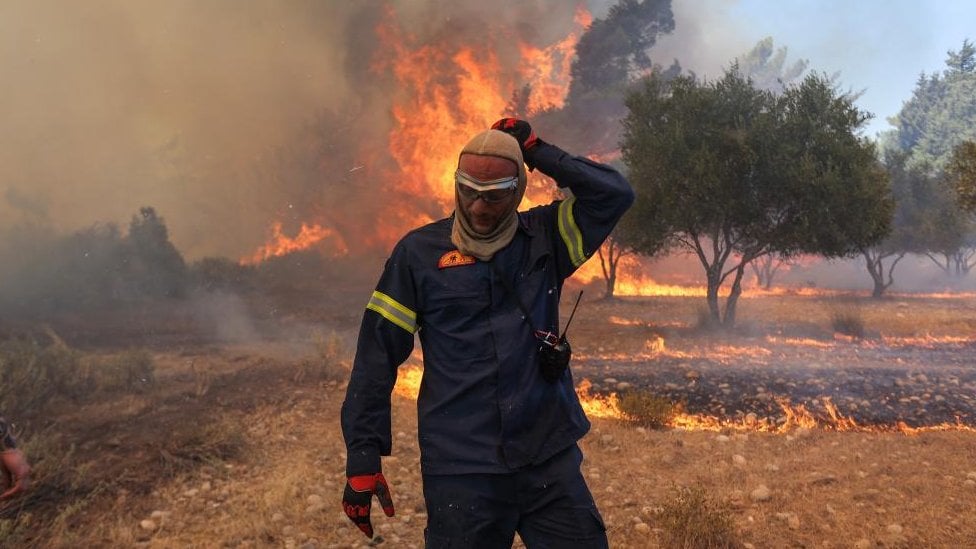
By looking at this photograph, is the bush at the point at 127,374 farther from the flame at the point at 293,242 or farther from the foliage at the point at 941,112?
the foliage at the point at 941,112

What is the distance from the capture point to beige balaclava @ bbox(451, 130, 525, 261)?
2.71 metres

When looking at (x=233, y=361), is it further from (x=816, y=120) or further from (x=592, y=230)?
(x=816, y=120)

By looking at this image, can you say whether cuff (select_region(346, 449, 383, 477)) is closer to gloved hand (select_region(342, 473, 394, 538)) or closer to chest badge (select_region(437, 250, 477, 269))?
gloved hand (select_region(342, 473, 394, 538))

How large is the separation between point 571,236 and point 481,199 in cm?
47

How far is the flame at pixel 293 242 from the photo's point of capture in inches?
977

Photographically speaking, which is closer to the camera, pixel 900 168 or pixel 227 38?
pixel 227 38

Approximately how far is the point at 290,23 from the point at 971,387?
2642 centimetres

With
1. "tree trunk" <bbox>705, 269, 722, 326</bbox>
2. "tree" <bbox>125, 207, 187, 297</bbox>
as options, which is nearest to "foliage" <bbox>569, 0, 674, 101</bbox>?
"tree trunk" <bbox>705, 269, 722, 326</bbox>

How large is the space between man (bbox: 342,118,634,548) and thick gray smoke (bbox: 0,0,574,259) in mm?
20727

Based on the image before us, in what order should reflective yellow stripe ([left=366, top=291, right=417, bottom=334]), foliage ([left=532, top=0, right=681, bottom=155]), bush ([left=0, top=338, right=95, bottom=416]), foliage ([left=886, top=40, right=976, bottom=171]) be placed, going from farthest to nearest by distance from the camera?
foliage ([left=886, top=40, right=976, bottom=171]) → foliage ([left=532, top=0, right=681, bottom=155]) → bush ([left=0, top=338, right=95, bottom=416]) → reflective yellow stripe ([left=366, top=291, right=417, bottom=334])

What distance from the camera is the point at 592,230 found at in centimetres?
290

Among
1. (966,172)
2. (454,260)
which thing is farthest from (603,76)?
(454,260)

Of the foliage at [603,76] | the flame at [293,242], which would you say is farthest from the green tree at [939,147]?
the flame at [293,242]

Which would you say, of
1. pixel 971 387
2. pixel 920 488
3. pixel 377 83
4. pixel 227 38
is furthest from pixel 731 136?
pixel 227 38
